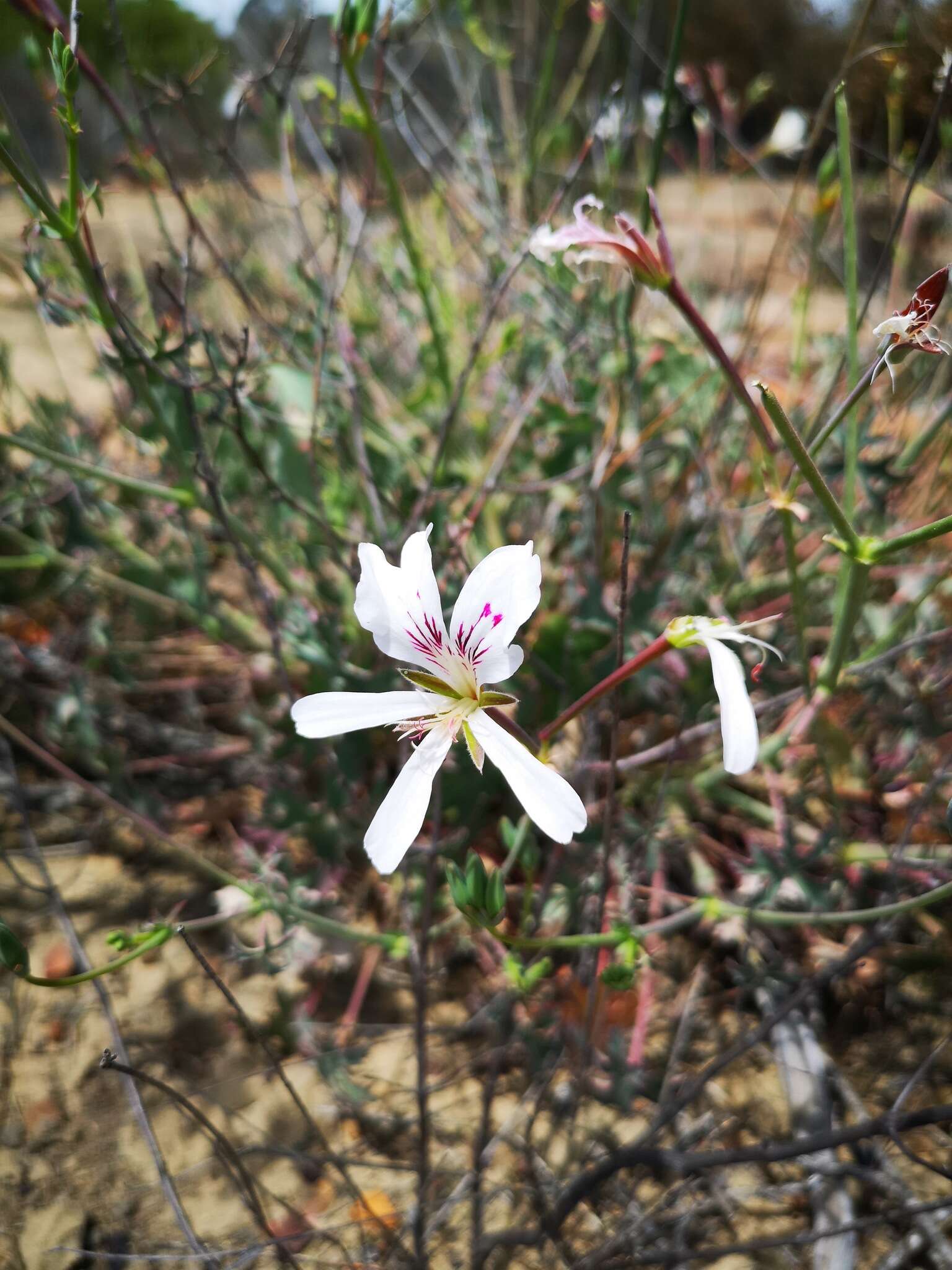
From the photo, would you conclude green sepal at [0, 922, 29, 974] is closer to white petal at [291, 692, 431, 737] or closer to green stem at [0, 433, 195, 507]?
white petal at [291, 692, 431, 737]

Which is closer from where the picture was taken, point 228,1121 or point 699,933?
point 228,1121

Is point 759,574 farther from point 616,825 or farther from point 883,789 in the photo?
point 616,825

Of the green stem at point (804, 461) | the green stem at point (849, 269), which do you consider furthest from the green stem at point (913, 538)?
the green stem at point (849, 269)

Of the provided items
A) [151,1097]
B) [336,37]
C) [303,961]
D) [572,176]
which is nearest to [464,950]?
[303,961]

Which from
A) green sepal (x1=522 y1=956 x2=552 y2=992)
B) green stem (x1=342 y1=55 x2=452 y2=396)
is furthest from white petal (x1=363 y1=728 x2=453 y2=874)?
green stem (x1=342 y1=55 x2=452 y2=396)

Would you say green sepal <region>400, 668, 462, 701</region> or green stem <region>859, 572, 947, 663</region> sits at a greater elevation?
green stem <region>859, 572, 947, 663</region>

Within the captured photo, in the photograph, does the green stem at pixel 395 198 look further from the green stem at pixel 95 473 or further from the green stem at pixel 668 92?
the green stem at pixel 95 473
